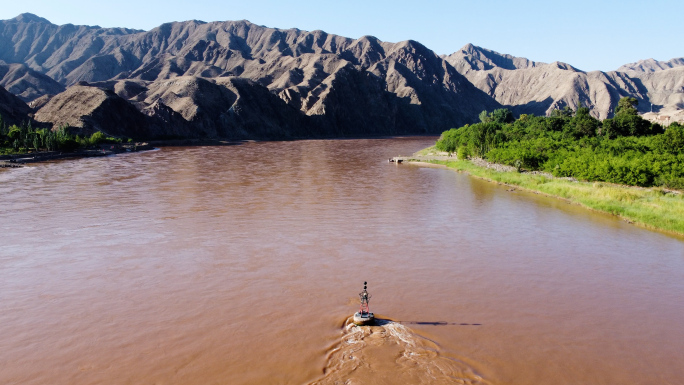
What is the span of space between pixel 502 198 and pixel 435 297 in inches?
808

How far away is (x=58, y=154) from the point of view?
6519 cm

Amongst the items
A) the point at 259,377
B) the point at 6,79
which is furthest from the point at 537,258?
the point at 6,79

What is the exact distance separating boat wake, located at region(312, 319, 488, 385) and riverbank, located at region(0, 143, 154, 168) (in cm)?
5352

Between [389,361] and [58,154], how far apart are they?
68687mm

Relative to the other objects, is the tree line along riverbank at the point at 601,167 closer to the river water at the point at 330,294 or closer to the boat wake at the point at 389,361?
the river water at the point at 330,294

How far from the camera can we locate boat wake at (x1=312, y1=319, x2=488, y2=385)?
994cm

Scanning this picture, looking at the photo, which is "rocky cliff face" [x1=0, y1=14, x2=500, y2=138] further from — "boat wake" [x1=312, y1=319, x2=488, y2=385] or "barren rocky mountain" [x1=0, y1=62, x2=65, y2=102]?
"boat wake" [x1=312, y1=319, x2=488, y2=385]

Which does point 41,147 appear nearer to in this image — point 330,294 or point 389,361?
point 330,294

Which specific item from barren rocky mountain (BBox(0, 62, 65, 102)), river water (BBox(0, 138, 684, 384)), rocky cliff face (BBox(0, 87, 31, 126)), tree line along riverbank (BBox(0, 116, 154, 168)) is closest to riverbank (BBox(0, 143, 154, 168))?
tree line along riverbank (BBox(0, 116, 154, 168))

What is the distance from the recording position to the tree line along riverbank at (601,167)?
90.0ft

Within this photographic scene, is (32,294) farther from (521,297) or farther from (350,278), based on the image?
(521,297)

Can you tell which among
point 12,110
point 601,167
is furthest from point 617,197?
point 12,110

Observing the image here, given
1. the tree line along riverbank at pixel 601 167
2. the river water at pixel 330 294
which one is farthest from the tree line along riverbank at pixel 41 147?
the tree line along riverbank at pixel 601 167

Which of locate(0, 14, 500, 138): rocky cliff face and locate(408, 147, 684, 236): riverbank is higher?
locate(0, 14, 500, 138): rocky cliff face
